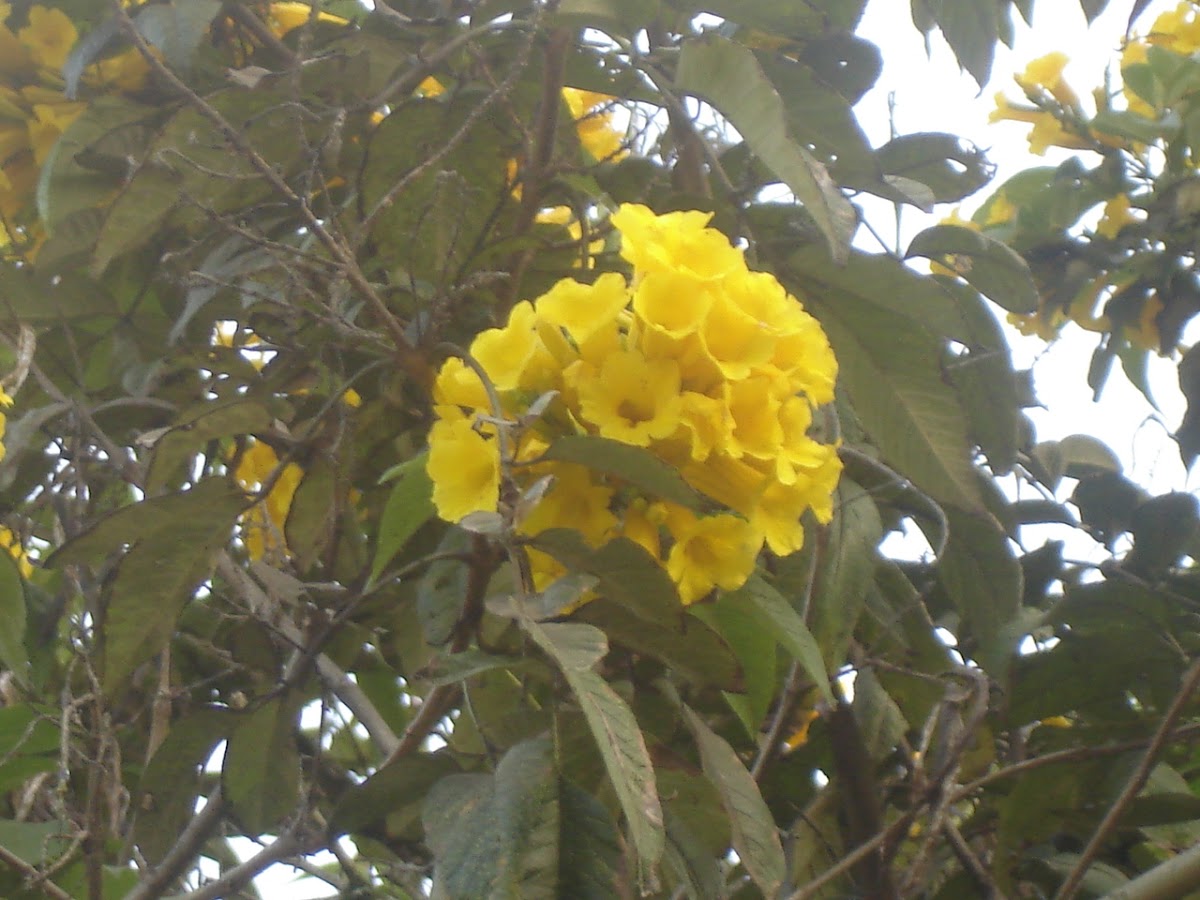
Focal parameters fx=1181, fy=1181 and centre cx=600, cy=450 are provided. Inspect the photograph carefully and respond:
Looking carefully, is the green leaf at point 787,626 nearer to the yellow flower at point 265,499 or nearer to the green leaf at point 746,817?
the green leaf at point 746,817

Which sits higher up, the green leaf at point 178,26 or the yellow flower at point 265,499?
the green leaf at point 178,26

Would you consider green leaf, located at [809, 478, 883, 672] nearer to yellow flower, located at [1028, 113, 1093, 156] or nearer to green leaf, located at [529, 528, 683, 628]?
green leaf, located at [529, 528, 683, 628]

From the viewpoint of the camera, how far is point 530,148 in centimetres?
74

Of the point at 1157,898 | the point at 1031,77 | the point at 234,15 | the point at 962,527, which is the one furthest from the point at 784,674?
the point at 1031,77

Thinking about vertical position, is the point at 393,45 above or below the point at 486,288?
above

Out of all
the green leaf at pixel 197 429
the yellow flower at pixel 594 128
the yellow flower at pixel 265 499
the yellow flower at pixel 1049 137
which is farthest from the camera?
the yellow flower at pixel 1049 137

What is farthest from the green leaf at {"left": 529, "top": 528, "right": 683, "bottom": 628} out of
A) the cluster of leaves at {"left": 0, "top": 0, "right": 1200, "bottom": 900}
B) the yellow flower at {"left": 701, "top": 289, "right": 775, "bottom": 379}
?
the yellow flower at {"left": 701, "top": 289, "right": 775, "bottom": 379}

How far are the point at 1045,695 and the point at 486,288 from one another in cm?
49

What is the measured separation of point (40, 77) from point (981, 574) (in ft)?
2.76

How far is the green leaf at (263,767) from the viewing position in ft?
2.50

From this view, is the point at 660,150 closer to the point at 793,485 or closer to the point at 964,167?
the point at 964,167

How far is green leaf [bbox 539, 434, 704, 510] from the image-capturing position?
48cm

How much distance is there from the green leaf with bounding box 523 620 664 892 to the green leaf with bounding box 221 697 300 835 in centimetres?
40

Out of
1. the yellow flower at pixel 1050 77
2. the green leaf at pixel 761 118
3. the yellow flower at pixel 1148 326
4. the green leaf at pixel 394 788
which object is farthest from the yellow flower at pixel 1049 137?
the green leaf at pixel 394 788
